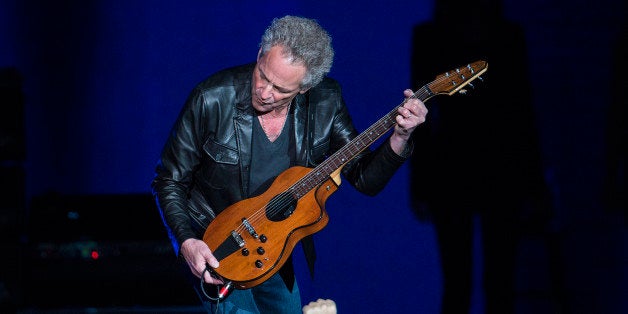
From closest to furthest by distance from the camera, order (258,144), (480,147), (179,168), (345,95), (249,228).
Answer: (249,228) < (179,168) < (258,144) < (480,147) < (345,95)

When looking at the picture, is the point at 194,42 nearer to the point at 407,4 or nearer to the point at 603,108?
the point at 407,4

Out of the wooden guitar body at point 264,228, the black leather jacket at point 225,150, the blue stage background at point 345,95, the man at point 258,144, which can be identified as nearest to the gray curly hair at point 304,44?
the man at point 258,144

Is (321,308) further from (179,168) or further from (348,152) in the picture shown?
(179,168)

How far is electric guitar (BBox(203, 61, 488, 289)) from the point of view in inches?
92.5

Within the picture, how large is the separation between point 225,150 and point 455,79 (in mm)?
922

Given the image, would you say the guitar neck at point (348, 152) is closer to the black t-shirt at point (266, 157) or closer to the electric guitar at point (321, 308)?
the black t-shirt at point (266, 157)

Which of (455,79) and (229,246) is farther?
(455,79)

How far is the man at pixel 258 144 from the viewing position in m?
2.39

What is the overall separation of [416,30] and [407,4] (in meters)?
0.15

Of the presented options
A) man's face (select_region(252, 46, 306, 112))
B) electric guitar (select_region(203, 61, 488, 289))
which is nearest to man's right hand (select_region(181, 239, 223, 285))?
electric guitar (select_region(203, 61, 488, 289))

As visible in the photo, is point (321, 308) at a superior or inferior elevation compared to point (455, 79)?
inferior

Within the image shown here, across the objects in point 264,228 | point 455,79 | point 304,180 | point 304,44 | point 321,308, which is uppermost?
point 304,44

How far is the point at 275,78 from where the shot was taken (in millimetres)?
2312

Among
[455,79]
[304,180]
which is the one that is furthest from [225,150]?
[455,79]
